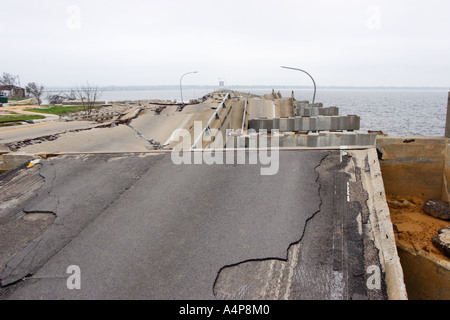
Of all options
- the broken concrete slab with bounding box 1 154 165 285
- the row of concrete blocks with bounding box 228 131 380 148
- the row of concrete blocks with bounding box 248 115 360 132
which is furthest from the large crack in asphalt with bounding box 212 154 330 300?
the row of concrete blocks with bounding box 248 115 360 132

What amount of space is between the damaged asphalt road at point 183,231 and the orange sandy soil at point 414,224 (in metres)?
2.01

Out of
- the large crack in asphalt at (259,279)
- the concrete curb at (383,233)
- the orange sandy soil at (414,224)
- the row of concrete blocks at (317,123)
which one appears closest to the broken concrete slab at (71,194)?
the large crack in asphalt at (259,279)

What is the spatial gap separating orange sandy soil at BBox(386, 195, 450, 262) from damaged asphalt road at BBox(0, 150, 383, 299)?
2009 millimetres

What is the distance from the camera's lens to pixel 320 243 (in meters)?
4.65

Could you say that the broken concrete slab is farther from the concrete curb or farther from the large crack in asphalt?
the concrete curb

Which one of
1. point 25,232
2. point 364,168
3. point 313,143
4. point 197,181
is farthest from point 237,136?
point 25,232

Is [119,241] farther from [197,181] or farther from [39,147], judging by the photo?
[39,147]

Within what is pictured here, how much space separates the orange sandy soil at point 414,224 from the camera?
627 centimetres

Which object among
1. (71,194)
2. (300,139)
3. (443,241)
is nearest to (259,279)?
(443,241)

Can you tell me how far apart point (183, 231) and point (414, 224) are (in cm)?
539

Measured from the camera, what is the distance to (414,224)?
281 inches
